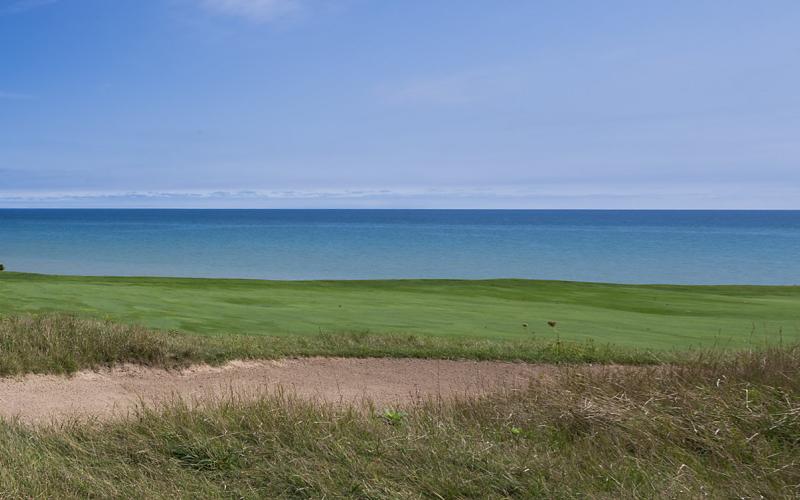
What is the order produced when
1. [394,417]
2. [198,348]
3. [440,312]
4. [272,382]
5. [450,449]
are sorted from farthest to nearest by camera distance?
1. [440,312]
2. [198,348]
3. [272,382]
4. [394,417]
5. [450,449]

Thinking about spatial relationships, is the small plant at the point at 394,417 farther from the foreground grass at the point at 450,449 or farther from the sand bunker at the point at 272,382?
the sand bunker at the point at 272,382

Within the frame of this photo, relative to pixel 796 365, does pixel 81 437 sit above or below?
below

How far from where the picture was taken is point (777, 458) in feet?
16.3

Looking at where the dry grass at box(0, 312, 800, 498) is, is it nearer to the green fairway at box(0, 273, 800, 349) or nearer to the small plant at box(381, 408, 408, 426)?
the small plant at box(381, 408, 408, 426)

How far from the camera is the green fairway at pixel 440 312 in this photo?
11.9m

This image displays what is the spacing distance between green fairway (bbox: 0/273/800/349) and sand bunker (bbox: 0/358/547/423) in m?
1.99

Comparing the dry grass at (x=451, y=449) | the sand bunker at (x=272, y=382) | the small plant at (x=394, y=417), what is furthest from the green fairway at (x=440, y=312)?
the small plant at (x=394, y=417)

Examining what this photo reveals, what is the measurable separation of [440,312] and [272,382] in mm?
5979

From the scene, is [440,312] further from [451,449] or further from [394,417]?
[451,449]

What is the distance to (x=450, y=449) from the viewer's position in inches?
196

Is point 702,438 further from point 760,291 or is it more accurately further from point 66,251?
point 66,251

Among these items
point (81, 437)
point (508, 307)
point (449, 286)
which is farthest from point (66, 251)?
point (81, 437)

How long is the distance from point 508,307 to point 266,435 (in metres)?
10.8

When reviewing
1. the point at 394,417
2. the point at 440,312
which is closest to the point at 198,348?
the point at 394,417
